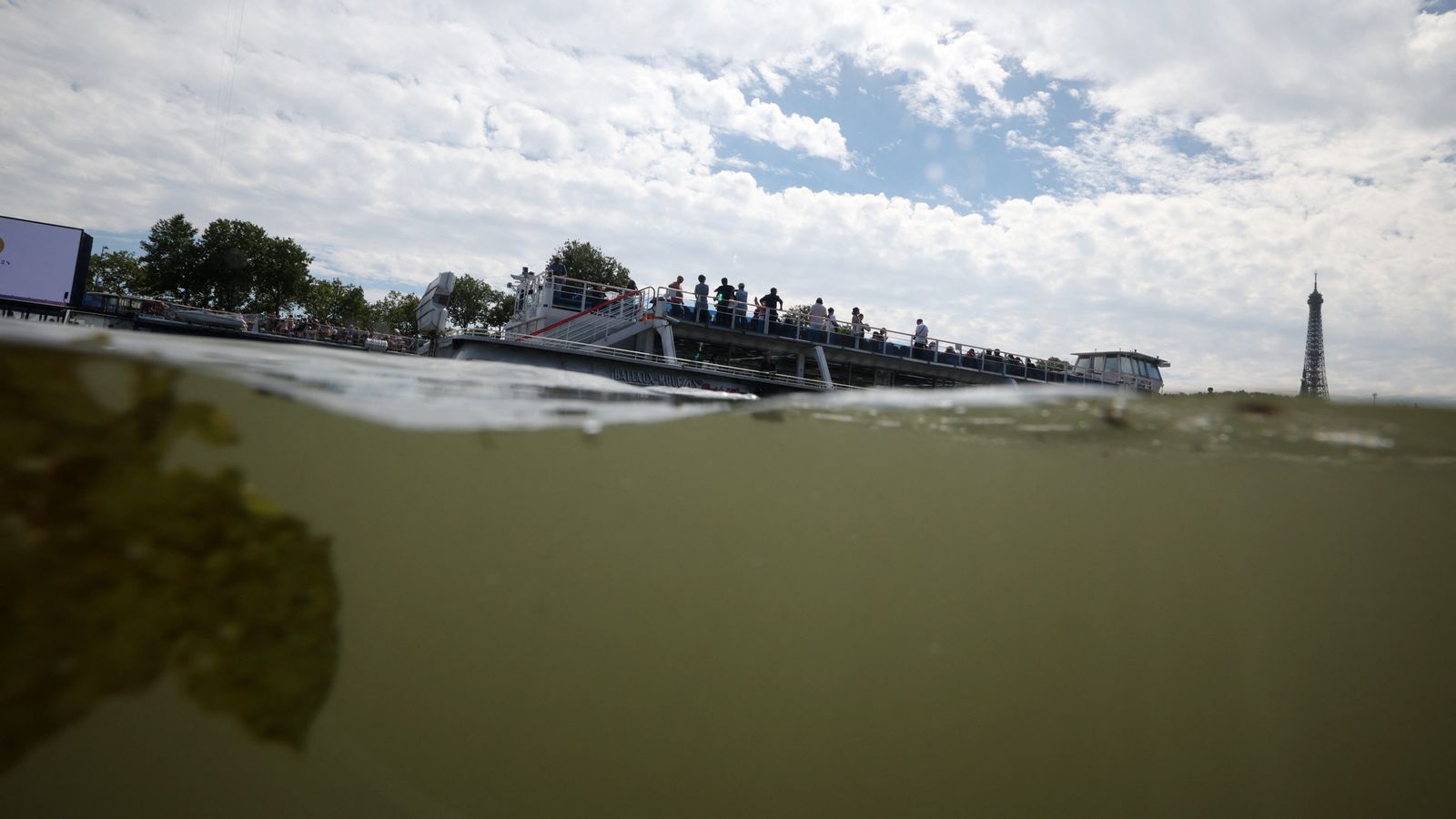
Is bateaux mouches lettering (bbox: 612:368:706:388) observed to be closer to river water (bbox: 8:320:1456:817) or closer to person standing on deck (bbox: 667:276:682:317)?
person standing on deck (bbox: 667:276:682:317)

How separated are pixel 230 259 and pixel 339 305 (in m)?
20.4

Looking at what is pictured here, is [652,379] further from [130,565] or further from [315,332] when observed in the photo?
[130,565]

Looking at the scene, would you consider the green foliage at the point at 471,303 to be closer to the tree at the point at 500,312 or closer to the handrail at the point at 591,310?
the tree at the point at 500,312

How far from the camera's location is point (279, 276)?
2062 inches

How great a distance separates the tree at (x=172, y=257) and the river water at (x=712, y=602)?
55956mm

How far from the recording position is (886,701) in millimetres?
5145

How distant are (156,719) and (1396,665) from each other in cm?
840

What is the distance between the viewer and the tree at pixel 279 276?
170 feet

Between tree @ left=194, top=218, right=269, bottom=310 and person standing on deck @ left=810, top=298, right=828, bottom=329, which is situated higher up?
tree @ left=194, top=218, right=269, bottom=310

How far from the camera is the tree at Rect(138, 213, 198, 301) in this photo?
4841cm

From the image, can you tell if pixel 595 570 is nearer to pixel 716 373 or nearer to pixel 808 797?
pixel 808 797

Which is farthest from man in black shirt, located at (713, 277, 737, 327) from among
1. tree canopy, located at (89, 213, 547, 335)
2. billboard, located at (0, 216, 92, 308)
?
tree canopy, located at (89, 213, 547, 335)

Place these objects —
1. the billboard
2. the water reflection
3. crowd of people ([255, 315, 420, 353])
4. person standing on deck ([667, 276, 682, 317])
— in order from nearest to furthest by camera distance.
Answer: the water reflection → person standing on deck ([667, 276, 682, 317]) → the billboard → crowd of people ([255, 315, 420, 353])

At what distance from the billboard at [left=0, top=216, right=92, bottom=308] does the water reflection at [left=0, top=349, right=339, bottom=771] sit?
23.3 metres
